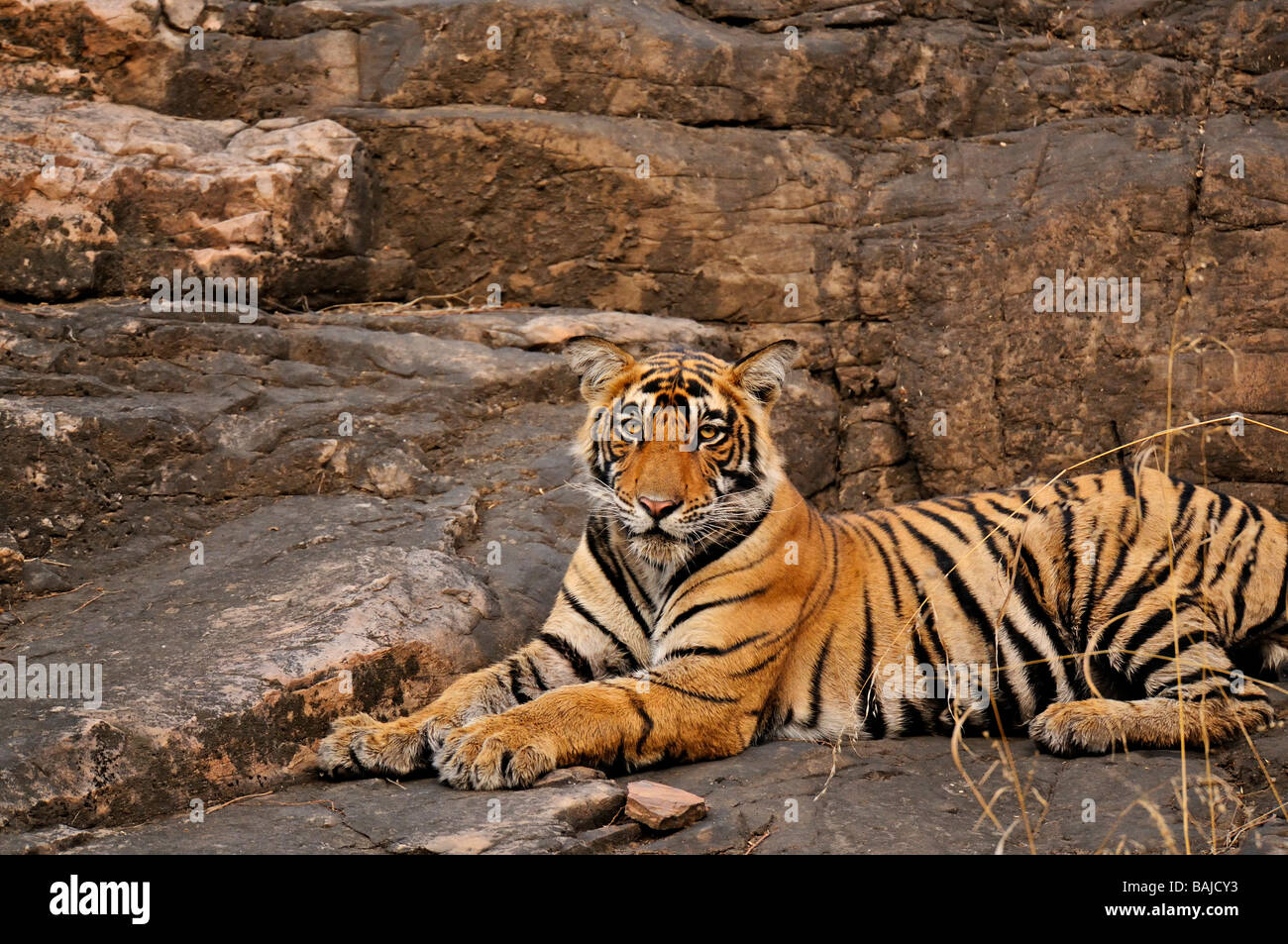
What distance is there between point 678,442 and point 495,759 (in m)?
1.42

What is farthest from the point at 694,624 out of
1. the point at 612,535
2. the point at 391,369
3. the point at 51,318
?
the point at 51,318

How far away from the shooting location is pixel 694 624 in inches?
Result: 187

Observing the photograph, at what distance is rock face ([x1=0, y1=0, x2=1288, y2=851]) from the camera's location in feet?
20.9

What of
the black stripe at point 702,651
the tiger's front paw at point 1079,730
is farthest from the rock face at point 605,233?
the tiger's front paw at point 1079,730

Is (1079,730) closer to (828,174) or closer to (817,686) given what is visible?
(817,686)

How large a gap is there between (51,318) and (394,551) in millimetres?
2410

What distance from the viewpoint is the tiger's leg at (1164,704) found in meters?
4.58

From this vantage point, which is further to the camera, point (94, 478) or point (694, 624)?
point (94, 478)

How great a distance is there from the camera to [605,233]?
805cm

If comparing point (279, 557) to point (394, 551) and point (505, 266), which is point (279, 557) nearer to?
point (394, 551)

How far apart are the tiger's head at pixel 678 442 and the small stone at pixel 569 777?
0.91m

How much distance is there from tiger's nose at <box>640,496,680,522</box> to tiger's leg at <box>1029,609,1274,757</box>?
5.19 ft

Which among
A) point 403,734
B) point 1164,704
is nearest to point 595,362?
point 403,734

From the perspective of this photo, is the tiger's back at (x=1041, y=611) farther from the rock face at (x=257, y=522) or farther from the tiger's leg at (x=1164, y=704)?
the rock face at (x=257, y=522)
